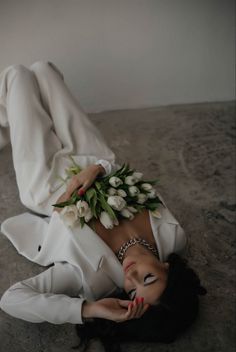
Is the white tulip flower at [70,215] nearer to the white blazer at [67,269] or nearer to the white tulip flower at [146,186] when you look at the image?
the white blazer at [67,269]

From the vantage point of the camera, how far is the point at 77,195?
1.69m

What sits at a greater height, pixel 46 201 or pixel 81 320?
pixel 46 201

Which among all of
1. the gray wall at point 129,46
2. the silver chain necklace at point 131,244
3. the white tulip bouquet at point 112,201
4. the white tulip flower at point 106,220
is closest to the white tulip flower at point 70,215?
the white tulip bouquet at point 112,201

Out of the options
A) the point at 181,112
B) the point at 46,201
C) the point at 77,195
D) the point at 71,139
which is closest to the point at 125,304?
the point at 77,195

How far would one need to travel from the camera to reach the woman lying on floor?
Result: 1.43 meters

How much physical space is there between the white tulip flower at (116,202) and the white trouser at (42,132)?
0.36m

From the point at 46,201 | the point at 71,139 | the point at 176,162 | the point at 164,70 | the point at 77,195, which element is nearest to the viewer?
the point at 77,195

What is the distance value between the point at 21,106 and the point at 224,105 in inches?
73.0

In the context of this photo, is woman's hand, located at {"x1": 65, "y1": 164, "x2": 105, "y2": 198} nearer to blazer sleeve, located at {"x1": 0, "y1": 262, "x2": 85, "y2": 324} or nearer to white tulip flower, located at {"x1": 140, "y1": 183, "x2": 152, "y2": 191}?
white tulip flower, located at {"x1": 140, "y1": 183, "x2": 152, "y2": 191}

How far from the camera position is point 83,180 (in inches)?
68.8

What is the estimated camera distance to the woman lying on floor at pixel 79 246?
143 centimetres

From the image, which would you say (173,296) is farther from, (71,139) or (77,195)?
(71,139)

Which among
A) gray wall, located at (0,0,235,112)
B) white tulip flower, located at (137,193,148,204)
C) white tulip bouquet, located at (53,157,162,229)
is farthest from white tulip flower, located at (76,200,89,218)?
gray wall, located at (0,0,235,112)

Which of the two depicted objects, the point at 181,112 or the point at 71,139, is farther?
the point at 181,112
